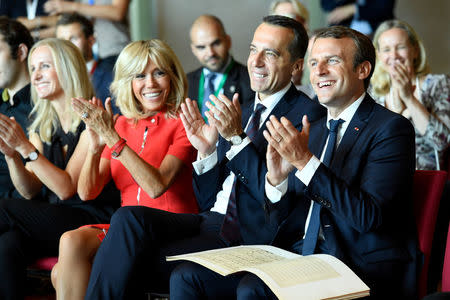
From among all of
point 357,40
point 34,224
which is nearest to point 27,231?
point 34,224

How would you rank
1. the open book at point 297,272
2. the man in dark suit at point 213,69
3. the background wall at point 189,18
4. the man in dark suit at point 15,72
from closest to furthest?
the open book at point 297,272 < the man in dark suit at point 15,72 < the man in dark suit at point 213,69 < the background wall at point 189,18

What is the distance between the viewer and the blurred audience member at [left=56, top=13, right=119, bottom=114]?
425 centimetres

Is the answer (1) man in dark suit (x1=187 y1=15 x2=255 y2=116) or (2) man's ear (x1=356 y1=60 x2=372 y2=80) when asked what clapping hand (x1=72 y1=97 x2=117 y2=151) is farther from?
(1) man in dark suit (x1=187 y1=15 x2=255 y2=116)

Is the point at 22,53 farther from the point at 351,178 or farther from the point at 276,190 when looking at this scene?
the point at 351,178

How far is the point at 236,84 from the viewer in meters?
4.05

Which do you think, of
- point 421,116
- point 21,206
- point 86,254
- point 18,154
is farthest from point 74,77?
point 421,116

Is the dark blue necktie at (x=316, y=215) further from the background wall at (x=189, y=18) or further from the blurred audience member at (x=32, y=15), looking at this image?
the background wall at (x=189, y=18)

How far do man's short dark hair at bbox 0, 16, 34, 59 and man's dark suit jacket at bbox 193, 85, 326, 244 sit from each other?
1.62 metres

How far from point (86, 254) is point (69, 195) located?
1.67ft

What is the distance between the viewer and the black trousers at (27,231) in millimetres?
2654

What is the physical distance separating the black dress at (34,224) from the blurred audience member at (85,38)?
1.36 m

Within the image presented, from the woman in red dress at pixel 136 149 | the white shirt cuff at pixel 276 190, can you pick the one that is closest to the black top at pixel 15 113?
the woman in red dress at pixel 136 149

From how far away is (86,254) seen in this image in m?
2.43

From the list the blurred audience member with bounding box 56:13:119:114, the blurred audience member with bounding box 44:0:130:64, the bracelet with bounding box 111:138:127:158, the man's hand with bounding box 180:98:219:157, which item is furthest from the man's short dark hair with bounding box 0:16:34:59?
the man's hand with bounding box 180:98:219:157
